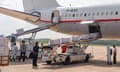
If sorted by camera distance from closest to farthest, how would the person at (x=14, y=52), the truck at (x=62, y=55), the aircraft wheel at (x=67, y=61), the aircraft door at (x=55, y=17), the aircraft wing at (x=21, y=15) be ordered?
the truck at (x=62, y=55)
the aircraft wheel at (x=67, y=61)
the person at (x=14, y=52)
the aircraft wing at (x=21, y=15)
the aircraft door at (x=55, y=17)

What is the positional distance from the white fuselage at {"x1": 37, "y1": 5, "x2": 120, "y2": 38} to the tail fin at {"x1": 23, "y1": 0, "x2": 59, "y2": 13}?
1.90 m

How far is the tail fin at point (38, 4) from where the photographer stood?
33312mm

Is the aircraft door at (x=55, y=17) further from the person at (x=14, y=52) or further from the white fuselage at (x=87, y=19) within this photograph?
the person at (x=14, y=52)

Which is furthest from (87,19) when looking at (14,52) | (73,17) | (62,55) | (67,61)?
(14,52)

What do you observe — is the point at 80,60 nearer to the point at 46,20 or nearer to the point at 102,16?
the point at 102,16

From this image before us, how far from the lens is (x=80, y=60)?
80.3 ft

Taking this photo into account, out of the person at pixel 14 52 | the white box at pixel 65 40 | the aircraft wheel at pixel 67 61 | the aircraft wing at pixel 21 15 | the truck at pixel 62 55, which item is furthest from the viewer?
the aircraft wing at pixel 21 15

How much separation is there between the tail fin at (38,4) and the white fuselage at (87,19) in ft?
6.25

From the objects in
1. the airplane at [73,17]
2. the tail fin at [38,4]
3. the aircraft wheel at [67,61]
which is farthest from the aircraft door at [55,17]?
the aircraft wheel at [67,61]

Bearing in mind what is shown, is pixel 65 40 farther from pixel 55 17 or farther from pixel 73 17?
pixel 55 17

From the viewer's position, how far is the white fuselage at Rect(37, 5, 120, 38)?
80.1 feet

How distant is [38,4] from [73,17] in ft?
23.7

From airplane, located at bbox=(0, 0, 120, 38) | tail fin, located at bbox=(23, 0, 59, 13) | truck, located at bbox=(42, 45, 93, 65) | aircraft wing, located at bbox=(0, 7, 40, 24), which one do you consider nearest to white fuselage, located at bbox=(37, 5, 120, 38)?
airplane, located at bbox=(0, 0, 120, 38)

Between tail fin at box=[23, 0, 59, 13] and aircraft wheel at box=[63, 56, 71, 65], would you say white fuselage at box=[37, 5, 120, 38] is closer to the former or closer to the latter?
tail fin at box=[23, 0, 59, 13]
